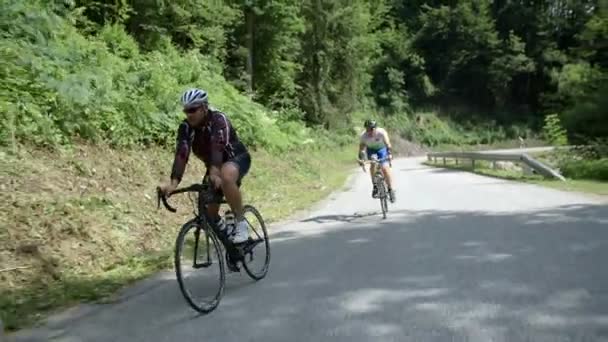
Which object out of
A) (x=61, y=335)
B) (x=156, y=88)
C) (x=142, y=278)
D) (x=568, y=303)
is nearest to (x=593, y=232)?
(x=568, y=303)

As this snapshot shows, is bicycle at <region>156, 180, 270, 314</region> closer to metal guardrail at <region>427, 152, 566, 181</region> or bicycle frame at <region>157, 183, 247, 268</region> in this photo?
bicycle frame at <region>157, 183, 247, 268</region>

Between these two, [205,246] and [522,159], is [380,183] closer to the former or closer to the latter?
[205,246]

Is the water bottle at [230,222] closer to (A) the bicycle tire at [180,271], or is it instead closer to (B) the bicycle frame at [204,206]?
(B) the bicycle frame at [204,206]

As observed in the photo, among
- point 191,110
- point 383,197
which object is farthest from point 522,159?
point 191,110

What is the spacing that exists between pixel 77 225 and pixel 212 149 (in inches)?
116

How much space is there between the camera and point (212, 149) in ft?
18.8

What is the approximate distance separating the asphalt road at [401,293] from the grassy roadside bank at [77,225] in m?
0.59

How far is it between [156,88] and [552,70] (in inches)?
2303

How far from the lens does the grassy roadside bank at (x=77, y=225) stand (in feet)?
20.5

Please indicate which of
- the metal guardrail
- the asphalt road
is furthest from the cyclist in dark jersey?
the metal guardrail

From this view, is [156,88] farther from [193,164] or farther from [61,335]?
[61,335]

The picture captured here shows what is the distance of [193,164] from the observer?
46.0 ft

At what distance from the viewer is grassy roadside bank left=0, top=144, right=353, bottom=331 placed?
6.26 metres

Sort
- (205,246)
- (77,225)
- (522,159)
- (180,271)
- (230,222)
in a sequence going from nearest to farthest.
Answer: (180,271), (205,246), (230,222), (77,225), (522,159)
